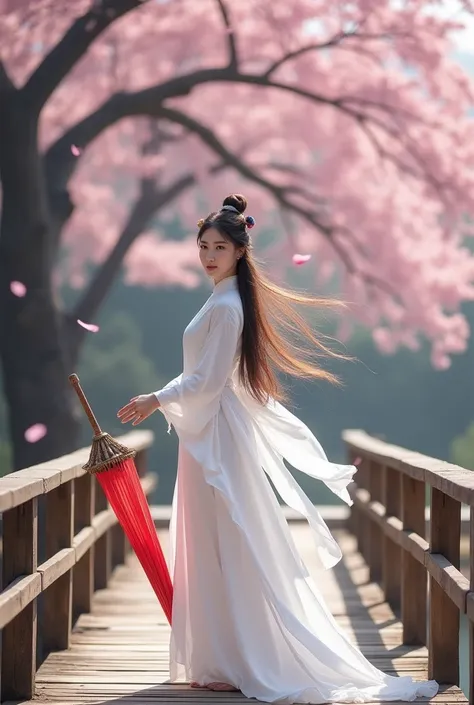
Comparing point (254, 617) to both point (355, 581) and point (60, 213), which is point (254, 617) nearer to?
point (355, 581)

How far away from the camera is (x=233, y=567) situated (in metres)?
3.77

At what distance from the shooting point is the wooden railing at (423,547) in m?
3.55

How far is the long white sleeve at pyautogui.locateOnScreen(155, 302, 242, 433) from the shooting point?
3.78 m

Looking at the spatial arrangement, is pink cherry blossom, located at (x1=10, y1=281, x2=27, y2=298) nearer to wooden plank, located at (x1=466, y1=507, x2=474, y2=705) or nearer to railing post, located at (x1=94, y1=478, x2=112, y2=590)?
railing post, located at (x1=94, y1=478, x2=112, y2=590)

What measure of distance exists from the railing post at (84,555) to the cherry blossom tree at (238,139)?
225 centimetres

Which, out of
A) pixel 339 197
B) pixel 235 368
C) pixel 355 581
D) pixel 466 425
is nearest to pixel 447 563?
pixel 235 368

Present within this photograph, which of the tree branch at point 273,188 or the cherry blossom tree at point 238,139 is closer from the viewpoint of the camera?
the cherry blossom tree at point 238,139

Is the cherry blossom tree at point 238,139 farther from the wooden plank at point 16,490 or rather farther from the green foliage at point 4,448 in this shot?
the green foliage at point 4,448

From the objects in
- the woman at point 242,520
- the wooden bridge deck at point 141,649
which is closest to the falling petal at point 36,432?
the wooden bridge deck at point 141,649

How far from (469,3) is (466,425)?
13644mm

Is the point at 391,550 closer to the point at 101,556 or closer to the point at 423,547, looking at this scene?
the point at 101,556

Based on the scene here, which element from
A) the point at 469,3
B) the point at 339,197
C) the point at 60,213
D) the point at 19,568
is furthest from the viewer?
the point at 339,197

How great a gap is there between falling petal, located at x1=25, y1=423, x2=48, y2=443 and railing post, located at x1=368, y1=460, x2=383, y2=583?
2058mm

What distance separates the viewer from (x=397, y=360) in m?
22.4
